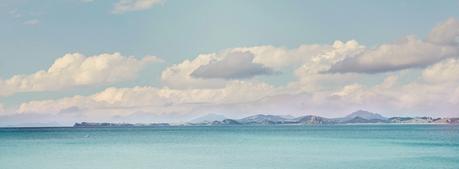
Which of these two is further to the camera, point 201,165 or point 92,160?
point 92,160

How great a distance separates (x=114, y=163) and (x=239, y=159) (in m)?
14.6

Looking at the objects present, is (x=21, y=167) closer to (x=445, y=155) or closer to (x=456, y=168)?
(x=456, y=168)

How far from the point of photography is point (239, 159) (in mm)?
71938

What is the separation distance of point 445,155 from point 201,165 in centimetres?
3011

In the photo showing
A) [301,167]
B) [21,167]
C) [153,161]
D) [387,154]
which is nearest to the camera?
[301,167]

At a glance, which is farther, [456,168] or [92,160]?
[92,160]

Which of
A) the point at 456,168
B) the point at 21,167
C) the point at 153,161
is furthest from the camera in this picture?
the point at 153,161

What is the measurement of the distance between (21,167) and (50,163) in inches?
167

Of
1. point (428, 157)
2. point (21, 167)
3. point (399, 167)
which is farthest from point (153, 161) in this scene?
point (428, 157)

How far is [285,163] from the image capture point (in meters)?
65.4

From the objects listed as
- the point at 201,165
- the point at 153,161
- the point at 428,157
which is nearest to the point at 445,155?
the point at 428,157

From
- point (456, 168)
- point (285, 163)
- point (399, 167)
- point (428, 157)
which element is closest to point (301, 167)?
point (285, 163)

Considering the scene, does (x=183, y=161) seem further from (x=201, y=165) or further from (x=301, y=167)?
(x=301, y=167)

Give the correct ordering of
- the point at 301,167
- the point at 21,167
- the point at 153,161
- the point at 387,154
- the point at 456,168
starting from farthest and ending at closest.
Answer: the point at 387,154 < the point at 153,161 < the point at 21,167 < the point at 301,167 < the point at 456,168
